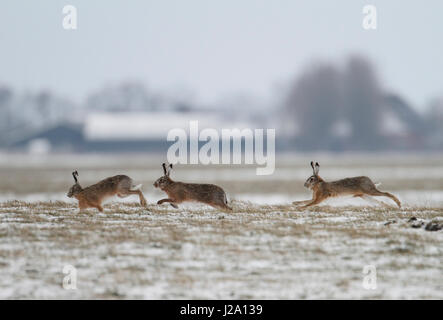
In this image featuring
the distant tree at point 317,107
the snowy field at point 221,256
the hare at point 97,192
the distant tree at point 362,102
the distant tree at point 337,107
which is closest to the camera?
the snowy field at point 221,256

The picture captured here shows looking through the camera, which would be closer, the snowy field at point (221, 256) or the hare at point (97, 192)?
the snowy field at point (221, 256)

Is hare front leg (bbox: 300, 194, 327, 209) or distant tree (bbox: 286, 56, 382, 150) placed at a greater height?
distant tree (bbox: 286, 56, 382, 150)

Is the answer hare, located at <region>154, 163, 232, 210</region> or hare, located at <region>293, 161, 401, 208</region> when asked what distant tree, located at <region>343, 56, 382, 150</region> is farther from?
hare, located at <region>154, 163, 232, 210</region>

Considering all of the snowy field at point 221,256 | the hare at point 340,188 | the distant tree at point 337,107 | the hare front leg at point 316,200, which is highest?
the distant tree at point 337,107

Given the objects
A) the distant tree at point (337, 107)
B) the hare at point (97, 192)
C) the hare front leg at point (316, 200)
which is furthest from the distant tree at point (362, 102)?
the hare at point (97, 192)

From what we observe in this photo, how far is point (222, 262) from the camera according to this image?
1012 cm

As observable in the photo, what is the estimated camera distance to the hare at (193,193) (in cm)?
1445

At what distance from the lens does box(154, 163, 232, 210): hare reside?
14453mm

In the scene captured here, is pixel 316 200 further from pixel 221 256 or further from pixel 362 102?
pixel 362 102

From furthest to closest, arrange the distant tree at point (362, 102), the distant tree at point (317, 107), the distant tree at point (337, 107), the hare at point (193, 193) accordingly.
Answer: the distant tree at point (317, 107)
the distant tree at point (337, 107)
the distant tree at point (362, 102)
the hare at point (193, 193)

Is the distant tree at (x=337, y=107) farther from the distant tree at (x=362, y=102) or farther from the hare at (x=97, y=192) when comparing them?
the hare at (x=97, y=192)

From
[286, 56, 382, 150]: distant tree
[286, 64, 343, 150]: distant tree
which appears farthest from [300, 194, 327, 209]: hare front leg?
[286, 64, 343, 150]: distant tree

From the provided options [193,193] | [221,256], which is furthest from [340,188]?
[221,256]

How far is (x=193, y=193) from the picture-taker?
572 inches
